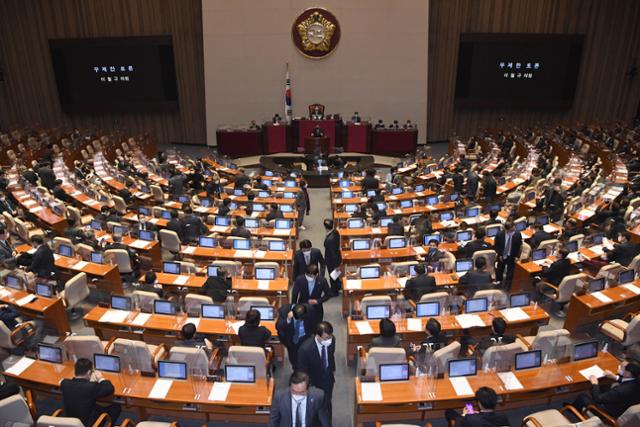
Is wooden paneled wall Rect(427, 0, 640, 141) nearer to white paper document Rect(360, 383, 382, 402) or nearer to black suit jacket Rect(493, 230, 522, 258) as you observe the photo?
black suit jacket Rect(493, 230, 522, 258)

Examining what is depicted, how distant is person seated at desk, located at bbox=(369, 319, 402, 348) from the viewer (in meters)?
6.04

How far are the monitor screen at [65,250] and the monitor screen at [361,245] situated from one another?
5475mm

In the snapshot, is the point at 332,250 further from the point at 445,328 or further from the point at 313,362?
the point at 313,362

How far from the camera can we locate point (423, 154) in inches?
739

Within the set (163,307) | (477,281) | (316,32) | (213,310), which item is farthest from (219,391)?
(316,32)

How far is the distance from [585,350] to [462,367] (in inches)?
65.1

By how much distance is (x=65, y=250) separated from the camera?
31.2 feet

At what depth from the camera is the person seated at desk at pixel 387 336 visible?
6.04 metres

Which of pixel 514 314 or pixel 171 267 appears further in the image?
pixel 171 267

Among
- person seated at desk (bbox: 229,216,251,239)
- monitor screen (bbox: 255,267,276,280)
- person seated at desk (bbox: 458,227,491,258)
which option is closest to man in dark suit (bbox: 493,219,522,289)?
person seated at desk (bbox: 458,227,491,258)

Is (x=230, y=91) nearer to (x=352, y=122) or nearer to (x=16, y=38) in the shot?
(x=352, y=122)

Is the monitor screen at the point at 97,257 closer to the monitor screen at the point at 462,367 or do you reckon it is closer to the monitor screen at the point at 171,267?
the monitor screen at the point at 171,267

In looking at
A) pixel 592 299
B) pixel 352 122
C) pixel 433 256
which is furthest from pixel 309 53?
pixel 592 299

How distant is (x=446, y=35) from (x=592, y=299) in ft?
59.8
